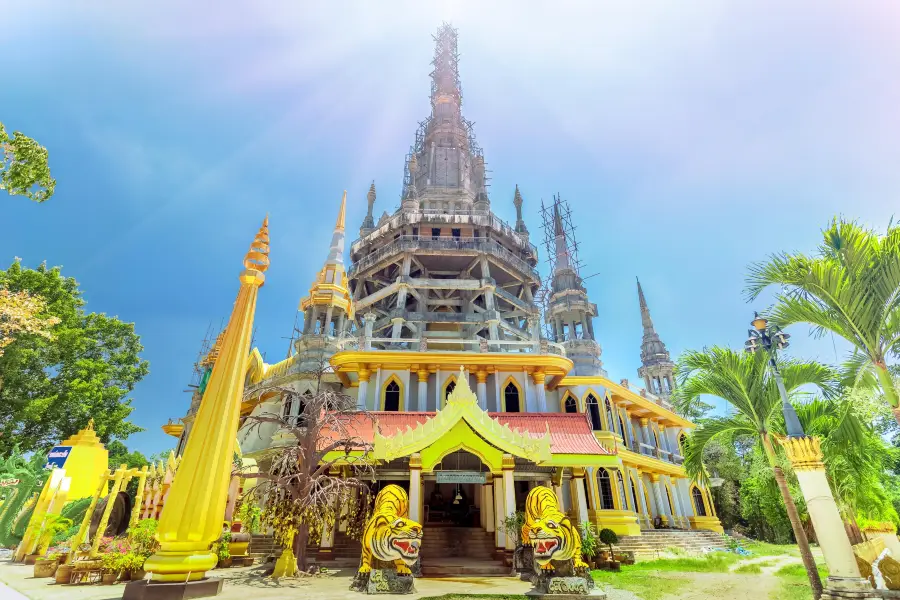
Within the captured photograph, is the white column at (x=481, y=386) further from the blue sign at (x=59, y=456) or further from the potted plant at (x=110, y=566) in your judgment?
the blue sign at (x=59, y=456)

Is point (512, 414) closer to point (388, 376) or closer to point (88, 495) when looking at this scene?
point (388, 376)

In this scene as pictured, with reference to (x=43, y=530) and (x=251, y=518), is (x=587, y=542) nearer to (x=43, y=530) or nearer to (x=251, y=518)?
(x=251, y=518)

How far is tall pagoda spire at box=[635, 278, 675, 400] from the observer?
146 ft

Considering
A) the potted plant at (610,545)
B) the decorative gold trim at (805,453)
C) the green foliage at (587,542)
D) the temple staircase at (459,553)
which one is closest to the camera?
the decorative gold trim at (805,453)

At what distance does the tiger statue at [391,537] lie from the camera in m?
9.69

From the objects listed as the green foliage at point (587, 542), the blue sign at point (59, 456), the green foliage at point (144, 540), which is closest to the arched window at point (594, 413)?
the green foliage at point (587, 542)

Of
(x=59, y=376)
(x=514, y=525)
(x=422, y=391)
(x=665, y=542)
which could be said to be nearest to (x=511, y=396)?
(x=422, y=391)

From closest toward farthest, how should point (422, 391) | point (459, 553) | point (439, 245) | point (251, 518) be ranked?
point (459, 553) < point (251, 518) < point (422, 391) < point (439, 245)

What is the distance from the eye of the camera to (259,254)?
8648 mm

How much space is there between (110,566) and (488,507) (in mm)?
11810

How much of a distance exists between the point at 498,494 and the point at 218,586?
410 inches

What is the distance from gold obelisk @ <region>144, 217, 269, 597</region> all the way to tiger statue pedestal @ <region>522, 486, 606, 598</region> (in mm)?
6103

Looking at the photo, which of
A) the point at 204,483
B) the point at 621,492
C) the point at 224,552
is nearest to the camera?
the point at 204,483

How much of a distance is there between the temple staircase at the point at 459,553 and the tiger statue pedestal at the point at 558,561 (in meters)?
3.68
